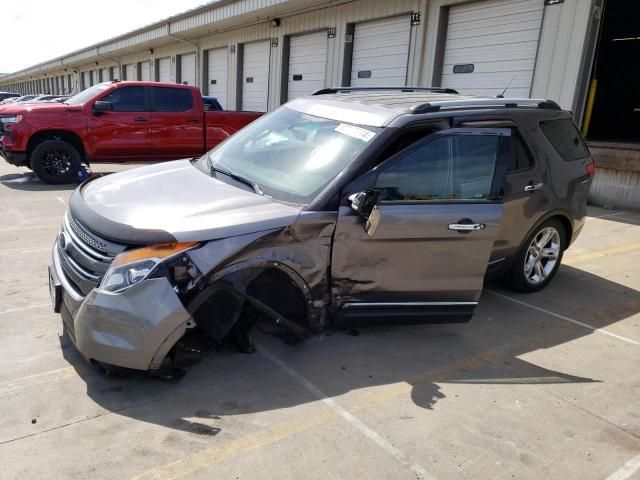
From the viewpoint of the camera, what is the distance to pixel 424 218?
3.33m

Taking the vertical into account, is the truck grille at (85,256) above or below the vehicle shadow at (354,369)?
above

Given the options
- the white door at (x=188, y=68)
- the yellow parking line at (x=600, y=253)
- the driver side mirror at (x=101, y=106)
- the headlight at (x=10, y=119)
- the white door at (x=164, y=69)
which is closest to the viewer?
the yellow parking line at (x=600, y=253)

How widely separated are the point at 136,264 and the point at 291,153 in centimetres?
149

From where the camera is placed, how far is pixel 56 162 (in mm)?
9477

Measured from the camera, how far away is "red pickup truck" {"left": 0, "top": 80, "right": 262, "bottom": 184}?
9172 mm

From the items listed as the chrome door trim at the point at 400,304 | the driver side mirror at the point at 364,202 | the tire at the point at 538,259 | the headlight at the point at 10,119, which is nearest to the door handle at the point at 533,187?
the tire at the point at 538,259

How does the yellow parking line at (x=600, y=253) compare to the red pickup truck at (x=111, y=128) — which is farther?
the red pickup truck at (x=111, y=128)

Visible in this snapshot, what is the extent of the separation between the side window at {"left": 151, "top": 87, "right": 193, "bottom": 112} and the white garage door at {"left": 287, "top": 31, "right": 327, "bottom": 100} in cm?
550

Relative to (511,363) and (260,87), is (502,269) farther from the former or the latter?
(260,87)

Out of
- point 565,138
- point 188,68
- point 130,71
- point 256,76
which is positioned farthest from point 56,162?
point 130,71

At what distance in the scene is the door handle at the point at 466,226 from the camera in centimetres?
340

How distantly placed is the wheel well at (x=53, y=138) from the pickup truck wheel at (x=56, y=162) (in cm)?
12

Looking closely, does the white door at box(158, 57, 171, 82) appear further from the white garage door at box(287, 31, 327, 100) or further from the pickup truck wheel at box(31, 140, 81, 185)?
the pickup truck wheel at box(31, 140, 81, 185)

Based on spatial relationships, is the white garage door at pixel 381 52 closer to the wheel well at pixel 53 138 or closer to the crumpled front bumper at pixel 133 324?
the wheel well at pixel 53 138
